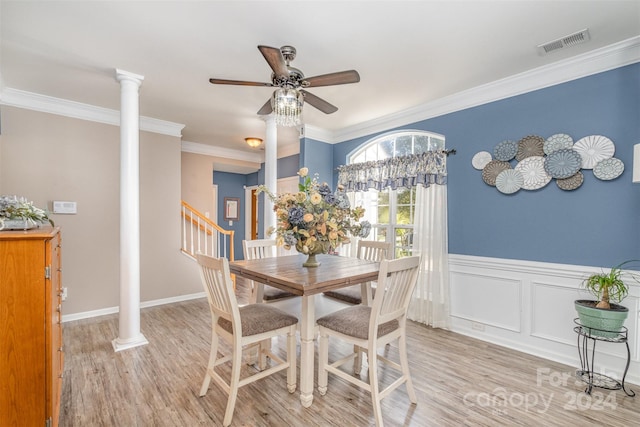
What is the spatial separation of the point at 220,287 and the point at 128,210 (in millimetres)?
1676

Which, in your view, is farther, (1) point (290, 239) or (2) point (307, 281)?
(1) point (290, 239)

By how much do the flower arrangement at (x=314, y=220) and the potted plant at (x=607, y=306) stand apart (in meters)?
1.79

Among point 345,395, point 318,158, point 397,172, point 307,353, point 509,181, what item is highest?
point 318,158

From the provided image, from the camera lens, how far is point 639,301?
2.32m

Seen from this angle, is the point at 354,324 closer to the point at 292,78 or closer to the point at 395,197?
the point at 292,78

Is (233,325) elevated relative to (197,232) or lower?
lower

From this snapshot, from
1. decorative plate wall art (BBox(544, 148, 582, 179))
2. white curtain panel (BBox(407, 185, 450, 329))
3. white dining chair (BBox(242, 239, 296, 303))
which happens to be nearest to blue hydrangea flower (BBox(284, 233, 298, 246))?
white dining chair (BBox(242, 239, 296, 303))

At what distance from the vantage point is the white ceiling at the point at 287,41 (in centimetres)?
196

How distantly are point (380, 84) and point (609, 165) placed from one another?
82.8 inches

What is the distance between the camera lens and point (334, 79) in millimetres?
2047

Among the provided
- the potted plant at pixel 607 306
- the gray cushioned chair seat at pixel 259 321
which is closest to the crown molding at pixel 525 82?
the potted plant at pixel 607 306

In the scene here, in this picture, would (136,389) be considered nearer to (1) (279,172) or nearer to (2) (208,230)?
(2) (208,230)

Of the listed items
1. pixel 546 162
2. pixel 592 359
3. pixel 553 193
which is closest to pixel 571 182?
pixel 553 193

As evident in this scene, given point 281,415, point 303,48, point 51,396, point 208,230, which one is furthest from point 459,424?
point 208,230
